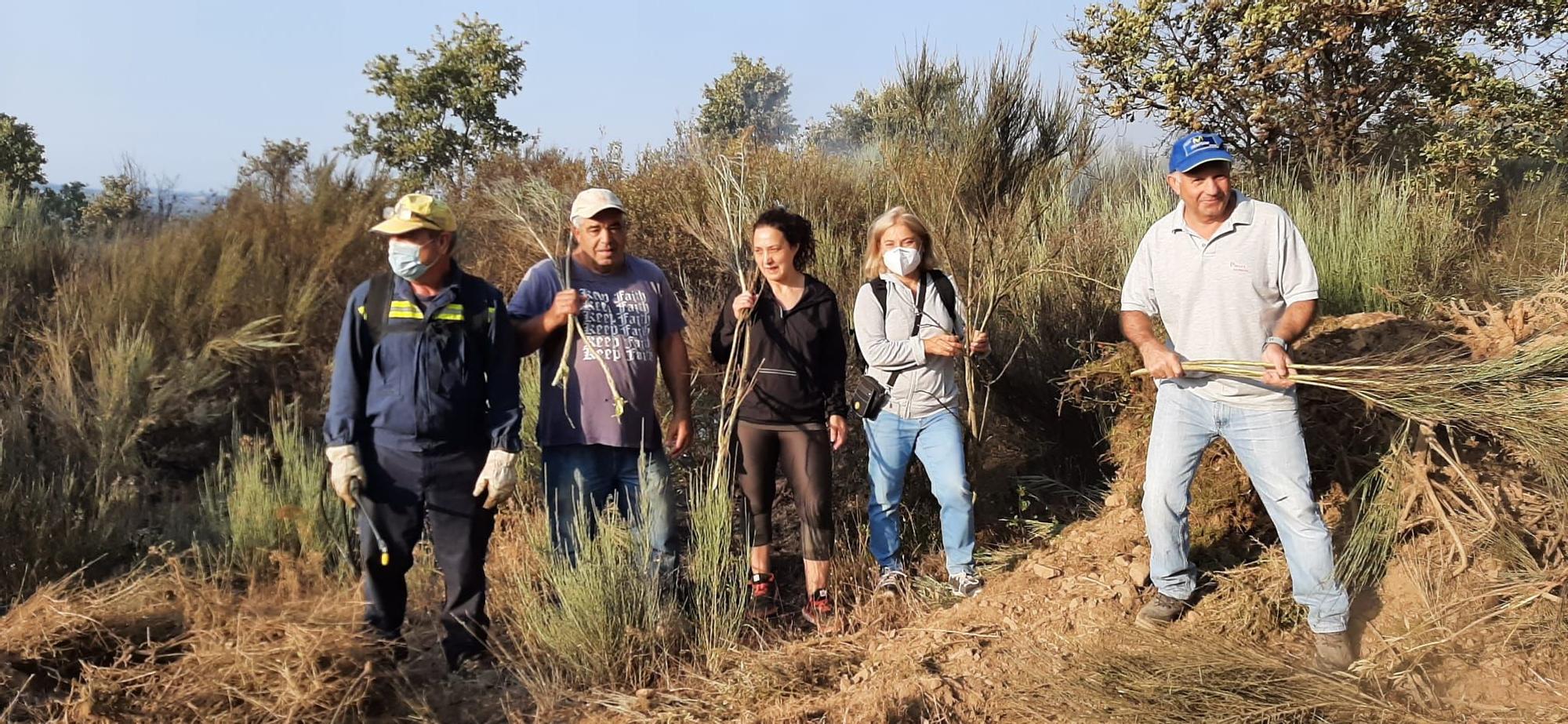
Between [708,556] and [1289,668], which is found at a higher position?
[708,556]

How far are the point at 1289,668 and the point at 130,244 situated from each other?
25.6 feet

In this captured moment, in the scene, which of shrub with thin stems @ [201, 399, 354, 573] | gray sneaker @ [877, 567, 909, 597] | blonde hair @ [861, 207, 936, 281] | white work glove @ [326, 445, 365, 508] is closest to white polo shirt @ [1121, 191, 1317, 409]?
blonde hair @ [861, 207, 936, 281]

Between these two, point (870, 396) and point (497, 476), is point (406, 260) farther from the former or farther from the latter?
point (870, 396)

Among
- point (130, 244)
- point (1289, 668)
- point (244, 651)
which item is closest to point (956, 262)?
point (1289, 668)

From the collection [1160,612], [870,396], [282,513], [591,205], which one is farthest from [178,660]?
[1160,612]

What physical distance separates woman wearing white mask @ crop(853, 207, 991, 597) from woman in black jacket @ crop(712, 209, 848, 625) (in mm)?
166

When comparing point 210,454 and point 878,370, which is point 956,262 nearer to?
point 878,370

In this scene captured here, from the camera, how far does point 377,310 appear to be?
3.17 m

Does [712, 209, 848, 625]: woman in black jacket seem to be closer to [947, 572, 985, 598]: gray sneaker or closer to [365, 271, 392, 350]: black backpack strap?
[947, 572, 985, 598]: gray sneaker

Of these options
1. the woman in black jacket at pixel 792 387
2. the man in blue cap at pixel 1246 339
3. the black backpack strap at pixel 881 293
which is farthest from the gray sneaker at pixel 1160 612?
the black backpack strap at pixel 881 293

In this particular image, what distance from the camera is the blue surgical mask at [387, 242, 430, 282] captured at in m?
3.15

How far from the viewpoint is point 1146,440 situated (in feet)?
13.9

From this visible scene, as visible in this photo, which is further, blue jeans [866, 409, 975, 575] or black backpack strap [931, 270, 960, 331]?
black backpack strap [931, 270, 960, 331]

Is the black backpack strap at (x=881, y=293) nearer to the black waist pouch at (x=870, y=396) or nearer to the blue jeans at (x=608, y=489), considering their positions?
the black waist pouch at (x=870, y=396)
